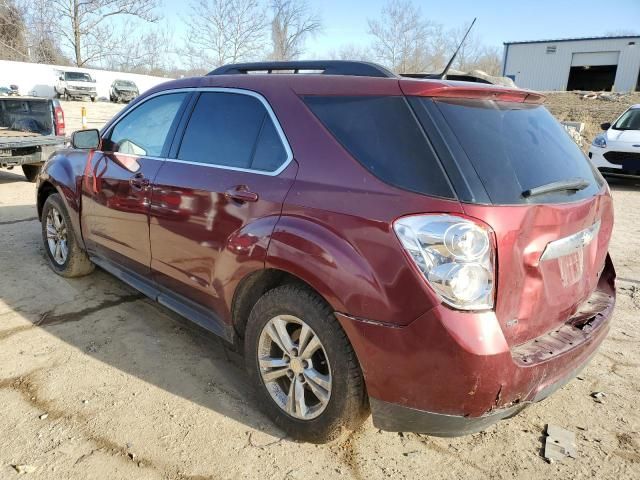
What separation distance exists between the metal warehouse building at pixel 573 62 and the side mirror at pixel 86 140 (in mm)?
40627

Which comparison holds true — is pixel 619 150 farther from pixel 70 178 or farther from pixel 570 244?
pixel 70 178

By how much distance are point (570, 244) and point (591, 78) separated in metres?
48.4

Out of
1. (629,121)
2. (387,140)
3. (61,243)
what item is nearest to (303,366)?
(387,140)

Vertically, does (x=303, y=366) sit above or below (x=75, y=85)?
below

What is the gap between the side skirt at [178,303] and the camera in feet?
9.53

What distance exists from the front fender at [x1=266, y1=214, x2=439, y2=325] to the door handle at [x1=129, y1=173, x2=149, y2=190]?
1388 millimetres

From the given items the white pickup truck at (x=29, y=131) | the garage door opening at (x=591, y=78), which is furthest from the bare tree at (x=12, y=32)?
the garage door opening at (x=591, y=78)

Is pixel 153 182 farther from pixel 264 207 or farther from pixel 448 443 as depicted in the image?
pixel 448 443

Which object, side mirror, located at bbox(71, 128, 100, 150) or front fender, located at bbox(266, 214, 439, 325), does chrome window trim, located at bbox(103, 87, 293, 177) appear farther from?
side mirror, located at bbox(71, 128, 100, 150)

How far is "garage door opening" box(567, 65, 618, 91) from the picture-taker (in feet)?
136

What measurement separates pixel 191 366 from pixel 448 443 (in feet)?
5.26

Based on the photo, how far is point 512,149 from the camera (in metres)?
2.25

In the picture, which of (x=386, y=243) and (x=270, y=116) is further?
(x=270, y=116)

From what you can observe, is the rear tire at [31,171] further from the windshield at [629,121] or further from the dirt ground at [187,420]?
the windshield at [629,121]
